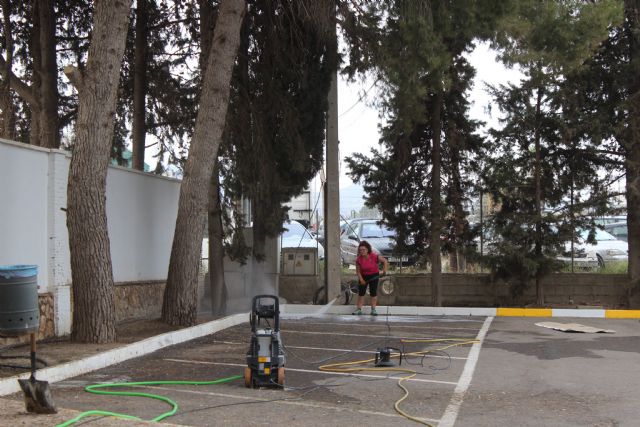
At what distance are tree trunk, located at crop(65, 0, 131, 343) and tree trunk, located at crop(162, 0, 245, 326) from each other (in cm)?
197

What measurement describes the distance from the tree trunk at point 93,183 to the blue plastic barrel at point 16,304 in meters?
2.73

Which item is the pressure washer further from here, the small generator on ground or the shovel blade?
the shovel blade

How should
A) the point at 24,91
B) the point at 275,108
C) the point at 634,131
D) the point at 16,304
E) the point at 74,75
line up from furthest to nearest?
the point at 24,91 < the point at 634,131 < the point at 275,108 < the point at 74,75 < the point at 16,304

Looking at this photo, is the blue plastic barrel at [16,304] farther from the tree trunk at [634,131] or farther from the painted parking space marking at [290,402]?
the tree trunk at [634,131]

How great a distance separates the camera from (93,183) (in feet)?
29.7

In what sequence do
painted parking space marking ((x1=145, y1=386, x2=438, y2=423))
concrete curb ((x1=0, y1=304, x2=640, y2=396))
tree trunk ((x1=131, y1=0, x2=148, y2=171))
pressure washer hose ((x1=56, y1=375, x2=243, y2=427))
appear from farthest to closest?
1. tree trunk ((x1=131, y1=0, x2=148, y2=171))
2. concrete curb ((x1=0, y1=304, x2=640, y2=396))
3. painted parking space marking ((x1=145, y1=386, x2=438, y2=423))
4. pressure washer hose ((x1=56, y1=375, x2=243, y2=427))

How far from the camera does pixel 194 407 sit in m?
6.04

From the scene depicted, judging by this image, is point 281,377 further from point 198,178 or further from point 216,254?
point 216,254

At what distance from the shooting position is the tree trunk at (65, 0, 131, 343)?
9.01m

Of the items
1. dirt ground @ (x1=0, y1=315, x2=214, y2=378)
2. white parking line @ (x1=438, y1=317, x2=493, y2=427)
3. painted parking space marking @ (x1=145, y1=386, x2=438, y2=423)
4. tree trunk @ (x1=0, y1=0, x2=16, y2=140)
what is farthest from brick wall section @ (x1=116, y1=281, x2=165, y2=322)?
white parking line @ (x1=438, y1=317, x2=493, y2=427)

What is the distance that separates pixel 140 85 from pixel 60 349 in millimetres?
8598

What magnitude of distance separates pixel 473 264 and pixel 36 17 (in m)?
12.6

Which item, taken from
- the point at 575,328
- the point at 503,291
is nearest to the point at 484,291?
the point at 503,291

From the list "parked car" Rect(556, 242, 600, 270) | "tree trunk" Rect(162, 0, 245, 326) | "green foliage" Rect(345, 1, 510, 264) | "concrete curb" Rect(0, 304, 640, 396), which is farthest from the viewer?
"parked car" Rect(556, 242, 600, 270)
